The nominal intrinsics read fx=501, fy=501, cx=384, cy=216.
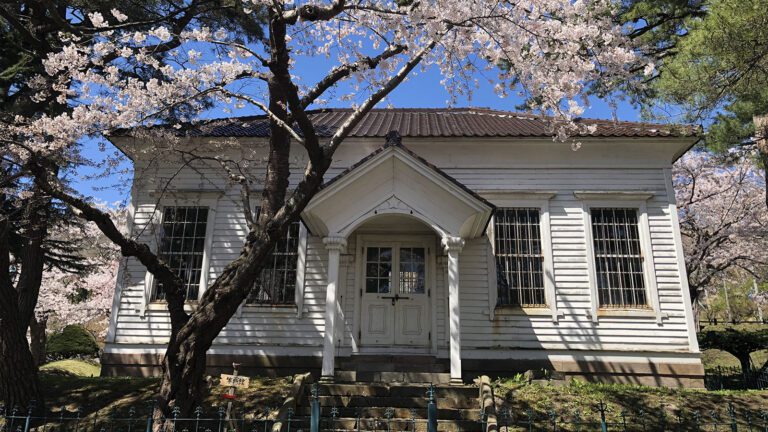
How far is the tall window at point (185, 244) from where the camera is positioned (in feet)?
38.5

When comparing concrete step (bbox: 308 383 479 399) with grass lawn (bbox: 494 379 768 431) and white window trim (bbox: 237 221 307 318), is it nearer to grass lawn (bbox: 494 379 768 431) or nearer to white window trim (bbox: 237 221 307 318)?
grass lawn (bbox: 494 379 768 431)

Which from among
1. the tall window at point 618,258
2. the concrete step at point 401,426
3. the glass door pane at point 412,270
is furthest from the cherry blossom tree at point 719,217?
the concrete step at point 401,426

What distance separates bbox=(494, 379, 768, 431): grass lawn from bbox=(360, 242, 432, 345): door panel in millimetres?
2283

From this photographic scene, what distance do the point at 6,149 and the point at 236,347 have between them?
18.9 feet

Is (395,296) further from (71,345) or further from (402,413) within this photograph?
(71,345)

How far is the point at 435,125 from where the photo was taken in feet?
45.0

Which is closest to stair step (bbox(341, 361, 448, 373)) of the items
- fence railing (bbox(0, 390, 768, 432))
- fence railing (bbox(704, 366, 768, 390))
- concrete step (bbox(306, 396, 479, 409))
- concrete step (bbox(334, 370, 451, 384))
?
concrete step (bbox(334, 370, 451, 384))

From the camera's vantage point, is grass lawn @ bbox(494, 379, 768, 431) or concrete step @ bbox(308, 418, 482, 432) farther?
grass lawn @ bbox(494, 379, 768, 431)

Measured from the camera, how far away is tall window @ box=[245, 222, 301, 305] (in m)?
11.5

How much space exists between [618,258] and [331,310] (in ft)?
21.6

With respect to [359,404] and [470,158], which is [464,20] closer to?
[470,158]

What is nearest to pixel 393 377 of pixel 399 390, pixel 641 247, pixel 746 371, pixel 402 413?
pixel 399 390

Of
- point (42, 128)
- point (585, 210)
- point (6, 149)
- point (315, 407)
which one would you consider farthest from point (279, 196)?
point (585, 210)

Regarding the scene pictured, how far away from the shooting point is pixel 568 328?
10.9m
